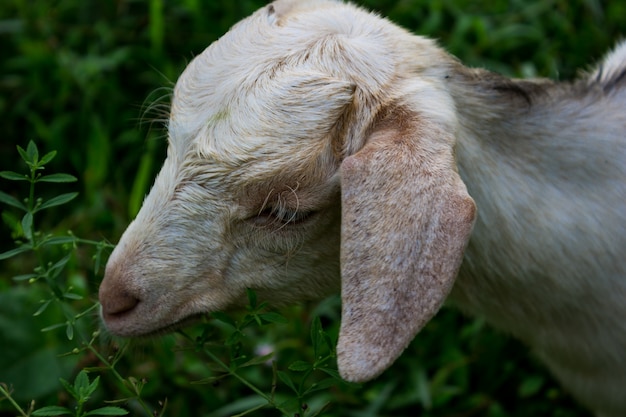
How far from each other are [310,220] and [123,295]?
21.0 inches

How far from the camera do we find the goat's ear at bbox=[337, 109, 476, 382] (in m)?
2.21

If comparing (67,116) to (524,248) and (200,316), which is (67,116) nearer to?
(200,316)

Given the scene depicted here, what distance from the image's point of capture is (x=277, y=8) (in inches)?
112

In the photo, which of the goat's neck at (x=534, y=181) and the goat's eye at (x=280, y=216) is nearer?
the goat's eye at (x=280, y=216)

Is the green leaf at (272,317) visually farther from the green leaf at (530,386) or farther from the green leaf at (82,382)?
the green leaf at (530,386)

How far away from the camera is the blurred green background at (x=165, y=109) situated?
3.82 m

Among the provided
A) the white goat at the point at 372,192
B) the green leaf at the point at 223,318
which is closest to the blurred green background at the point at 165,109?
the white goat at the point at 372,192

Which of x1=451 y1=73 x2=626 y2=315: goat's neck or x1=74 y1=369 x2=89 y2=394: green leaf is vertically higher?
x1=451 y1=73 x2=626 y2=315: goat's neck

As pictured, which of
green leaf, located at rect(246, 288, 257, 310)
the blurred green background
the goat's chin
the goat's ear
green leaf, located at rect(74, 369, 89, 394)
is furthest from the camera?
the blurred green background

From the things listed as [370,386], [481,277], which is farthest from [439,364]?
[481,277]

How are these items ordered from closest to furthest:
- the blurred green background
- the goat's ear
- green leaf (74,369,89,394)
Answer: the goat's ear → green leaf (74,369,89,394) → the blurred green background

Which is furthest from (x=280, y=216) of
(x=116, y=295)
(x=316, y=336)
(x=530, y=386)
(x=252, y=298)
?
(x=530, y=386)

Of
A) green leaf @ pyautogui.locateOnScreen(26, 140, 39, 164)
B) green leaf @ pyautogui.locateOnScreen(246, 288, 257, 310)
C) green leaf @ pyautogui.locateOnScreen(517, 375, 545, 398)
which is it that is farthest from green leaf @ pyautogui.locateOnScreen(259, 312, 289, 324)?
green leaf @ pyautogui.locateOnScreen(517, 375, 545, 398)

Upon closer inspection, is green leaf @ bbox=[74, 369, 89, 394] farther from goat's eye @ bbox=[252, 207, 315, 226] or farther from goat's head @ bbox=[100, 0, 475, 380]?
goat's eye @ bbox=[252, 207, 315, 226]
